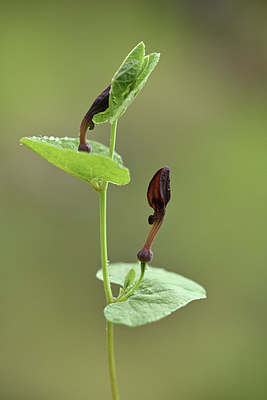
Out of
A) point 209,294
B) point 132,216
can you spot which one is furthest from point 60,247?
point 209,294

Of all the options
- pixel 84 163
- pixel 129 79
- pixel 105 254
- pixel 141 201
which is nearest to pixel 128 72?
pixel 129 79

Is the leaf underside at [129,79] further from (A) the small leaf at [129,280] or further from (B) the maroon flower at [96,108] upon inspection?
(A) the small leaf at [129,280]

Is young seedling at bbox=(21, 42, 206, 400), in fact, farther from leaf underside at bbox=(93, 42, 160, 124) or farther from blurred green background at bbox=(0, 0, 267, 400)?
blurred green background at bbox=(0, 0, 267, 400)

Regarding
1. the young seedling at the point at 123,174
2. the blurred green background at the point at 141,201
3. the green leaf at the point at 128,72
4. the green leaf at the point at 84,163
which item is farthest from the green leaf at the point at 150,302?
the blurred green background at the point at 141,201

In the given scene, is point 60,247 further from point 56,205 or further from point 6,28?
point 6,28

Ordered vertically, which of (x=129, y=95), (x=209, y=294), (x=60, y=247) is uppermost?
(x=129, y=95)

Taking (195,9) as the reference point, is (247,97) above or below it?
below
